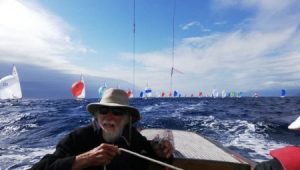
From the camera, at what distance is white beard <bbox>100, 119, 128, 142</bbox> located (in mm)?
3238

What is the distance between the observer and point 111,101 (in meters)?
3.26

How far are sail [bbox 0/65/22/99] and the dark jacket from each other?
5812 cm

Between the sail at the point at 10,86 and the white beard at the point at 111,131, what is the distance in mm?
58262

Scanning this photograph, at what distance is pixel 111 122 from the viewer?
3236mm

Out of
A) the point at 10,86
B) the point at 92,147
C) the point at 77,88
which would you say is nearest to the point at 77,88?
the point at 77,88

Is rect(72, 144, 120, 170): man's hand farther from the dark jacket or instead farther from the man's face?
the man's face

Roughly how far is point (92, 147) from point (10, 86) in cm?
6021

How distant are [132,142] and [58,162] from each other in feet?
2.99

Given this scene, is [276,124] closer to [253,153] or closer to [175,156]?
[253,153]

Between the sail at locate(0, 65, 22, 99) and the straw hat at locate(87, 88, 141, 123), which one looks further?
the sail at locate(0, 65, 22, 99)

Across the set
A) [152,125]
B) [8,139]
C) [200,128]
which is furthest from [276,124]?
[8,139]

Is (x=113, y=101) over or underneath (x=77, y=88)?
underneath

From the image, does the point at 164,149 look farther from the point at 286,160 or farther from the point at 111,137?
the point at 286,160

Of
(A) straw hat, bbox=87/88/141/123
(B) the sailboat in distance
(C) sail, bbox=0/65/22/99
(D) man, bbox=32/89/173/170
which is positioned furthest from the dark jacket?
(C) sail, bbox=0/65/22/99
